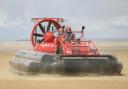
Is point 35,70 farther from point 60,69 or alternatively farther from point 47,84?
point 47,84

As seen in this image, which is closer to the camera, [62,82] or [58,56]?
[62,82]

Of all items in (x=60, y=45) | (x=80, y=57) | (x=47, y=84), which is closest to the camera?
(x=47, y=84)

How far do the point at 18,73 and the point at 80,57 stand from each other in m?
2.41

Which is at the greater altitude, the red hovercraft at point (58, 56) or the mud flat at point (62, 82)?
the red hovercraft at point (58, 56)

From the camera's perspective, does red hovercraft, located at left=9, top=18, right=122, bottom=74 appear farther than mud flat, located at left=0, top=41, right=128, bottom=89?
Yes

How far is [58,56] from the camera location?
1595 centimetres

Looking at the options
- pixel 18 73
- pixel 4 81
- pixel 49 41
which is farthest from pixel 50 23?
pixel 4 81

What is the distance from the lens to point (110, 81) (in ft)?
48.8

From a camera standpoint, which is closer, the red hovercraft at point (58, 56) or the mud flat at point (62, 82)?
the mud flat at point (62, 82)

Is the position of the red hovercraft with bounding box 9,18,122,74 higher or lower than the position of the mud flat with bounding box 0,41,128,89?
higher

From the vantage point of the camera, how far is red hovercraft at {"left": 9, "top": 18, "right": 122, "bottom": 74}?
16.0m

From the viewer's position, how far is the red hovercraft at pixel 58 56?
1603 cm

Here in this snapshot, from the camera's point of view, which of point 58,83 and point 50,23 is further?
point 50,23

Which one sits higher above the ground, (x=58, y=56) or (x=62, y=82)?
(x=58, y=56)
